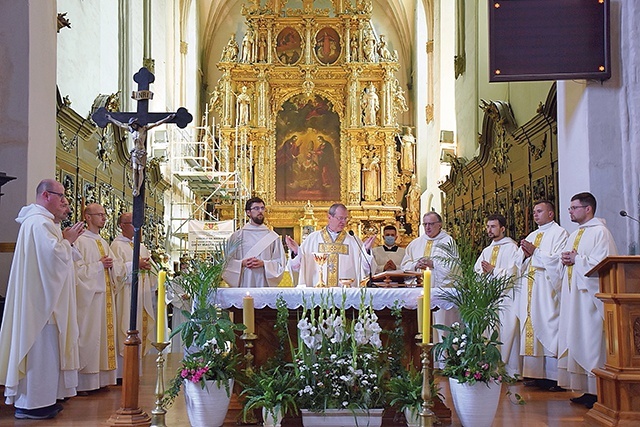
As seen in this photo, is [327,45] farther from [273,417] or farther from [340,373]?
[273,417]

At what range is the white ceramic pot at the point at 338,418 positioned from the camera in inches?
199

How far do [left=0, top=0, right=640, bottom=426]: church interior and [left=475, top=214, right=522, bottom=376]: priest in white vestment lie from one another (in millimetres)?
651

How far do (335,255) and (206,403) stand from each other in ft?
7.66

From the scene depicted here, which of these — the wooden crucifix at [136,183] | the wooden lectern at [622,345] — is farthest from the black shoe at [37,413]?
the wooden lectern at [622,345]

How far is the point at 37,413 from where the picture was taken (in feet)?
18.7

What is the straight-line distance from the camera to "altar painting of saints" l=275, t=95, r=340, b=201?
22.1 meters

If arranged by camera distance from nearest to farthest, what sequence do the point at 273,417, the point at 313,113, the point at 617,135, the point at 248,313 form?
the point at 273,417 < the point at 248,313 < the point at 617,135 < the point at 313,113

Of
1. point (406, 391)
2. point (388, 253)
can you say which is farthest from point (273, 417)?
point (388, 253)

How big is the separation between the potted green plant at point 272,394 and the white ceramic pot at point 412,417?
70cm

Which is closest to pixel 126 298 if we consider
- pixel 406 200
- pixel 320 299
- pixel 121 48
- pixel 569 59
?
pixel 320 299

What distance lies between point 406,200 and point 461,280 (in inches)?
688

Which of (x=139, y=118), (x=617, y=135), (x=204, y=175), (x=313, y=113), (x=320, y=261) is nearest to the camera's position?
(x=139, y=118)

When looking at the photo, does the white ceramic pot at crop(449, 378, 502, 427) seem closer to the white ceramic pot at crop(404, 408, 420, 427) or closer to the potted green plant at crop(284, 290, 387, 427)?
the white ceramic pot at crop(404, 408, 420, 427)

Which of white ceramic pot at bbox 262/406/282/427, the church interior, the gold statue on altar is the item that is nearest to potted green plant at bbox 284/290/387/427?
white ceramic pot at bbox 262/406/282/427
